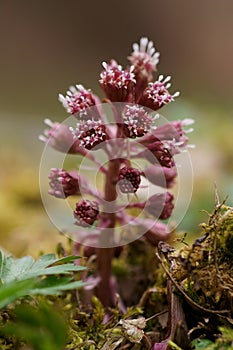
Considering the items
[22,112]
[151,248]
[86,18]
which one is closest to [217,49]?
[86,18]

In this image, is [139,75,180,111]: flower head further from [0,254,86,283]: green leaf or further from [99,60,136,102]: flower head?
[0,254,86,283]: green leaf

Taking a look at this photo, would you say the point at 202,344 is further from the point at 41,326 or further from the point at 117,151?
the point at 117,151

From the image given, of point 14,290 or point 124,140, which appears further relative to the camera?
point 124,140

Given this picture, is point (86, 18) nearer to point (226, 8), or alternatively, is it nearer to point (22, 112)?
point (226, 8)

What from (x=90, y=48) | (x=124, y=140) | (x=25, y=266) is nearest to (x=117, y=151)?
(x=124, y=140)

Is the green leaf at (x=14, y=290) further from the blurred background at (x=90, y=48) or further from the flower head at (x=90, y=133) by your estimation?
the blurred background at (x=90, y=48)

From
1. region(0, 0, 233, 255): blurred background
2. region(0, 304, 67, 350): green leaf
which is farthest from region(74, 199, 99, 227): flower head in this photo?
region(0, 0, 233, 255): blurred background

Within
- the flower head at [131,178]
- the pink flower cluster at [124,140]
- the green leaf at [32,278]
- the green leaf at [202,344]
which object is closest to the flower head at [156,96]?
the pink flower cluster at [124,140]
